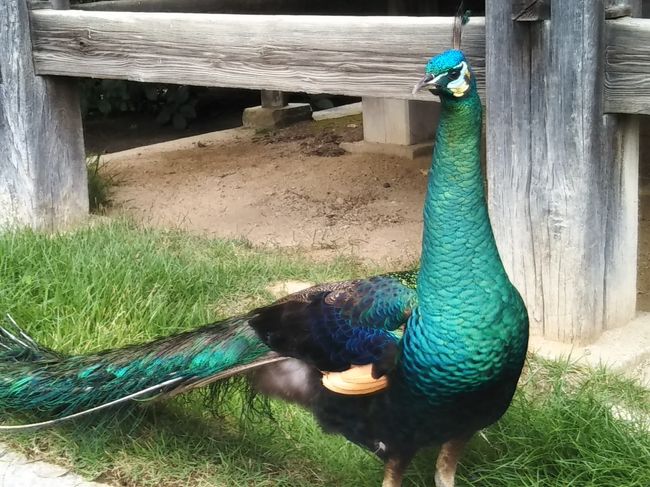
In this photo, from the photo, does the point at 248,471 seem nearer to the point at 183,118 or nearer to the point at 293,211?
the point at 293,211

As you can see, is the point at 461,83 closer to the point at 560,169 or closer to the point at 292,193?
the point at 560,169

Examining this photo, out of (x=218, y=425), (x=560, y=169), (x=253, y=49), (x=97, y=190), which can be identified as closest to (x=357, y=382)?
(x=218, y=425)

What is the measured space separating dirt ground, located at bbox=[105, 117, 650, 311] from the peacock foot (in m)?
2.58

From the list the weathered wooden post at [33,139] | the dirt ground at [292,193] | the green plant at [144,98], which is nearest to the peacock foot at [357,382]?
the dirt ground at [292,193]

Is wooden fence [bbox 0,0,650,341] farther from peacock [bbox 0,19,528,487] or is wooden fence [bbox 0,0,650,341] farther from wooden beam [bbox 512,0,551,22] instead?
peacock [bbox 0,19,528,487]

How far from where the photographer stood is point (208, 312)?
15.0 feet

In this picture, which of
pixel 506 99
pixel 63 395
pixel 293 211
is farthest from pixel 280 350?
pixel 293 211

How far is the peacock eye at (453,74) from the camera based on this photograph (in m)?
2.68

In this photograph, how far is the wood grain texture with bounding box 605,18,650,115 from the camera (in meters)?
3.93

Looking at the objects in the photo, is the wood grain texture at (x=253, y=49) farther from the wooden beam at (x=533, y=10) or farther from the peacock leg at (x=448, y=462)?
the peacock leg at (x=448, y=462)

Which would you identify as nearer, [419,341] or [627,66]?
[419,341]

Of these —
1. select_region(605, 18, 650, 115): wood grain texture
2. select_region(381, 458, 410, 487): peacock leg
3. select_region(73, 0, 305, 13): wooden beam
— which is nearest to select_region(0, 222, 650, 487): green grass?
select_region(381, 458, 410, 487): peacock leg

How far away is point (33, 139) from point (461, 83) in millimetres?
3852

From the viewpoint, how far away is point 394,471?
3025mm
